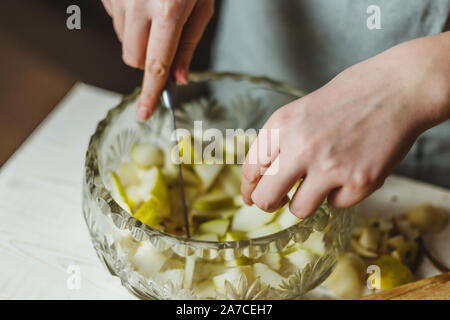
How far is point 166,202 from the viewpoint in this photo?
0.63 m

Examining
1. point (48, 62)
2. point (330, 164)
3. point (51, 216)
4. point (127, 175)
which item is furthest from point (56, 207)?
point (48, 62)

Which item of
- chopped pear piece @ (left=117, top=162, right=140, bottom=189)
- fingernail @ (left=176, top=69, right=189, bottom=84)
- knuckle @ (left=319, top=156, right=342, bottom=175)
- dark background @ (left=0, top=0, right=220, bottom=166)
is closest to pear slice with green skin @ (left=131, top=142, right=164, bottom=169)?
chopped pear piece @ (left=117, top=162, right=140, bottom=189)

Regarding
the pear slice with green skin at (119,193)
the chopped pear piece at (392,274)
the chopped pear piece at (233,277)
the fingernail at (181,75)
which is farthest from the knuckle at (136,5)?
the chopped pear piece at (392,274)

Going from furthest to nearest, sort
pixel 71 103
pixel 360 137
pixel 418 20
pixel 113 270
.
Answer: pixel 71 103, pixel 418 20, pixel 113 270, pixel 360 137

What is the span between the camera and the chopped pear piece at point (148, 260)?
518 mm

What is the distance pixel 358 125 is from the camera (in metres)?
0.44

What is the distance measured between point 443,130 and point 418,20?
195mm

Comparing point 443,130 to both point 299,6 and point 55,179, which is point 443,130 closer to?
point 299,6

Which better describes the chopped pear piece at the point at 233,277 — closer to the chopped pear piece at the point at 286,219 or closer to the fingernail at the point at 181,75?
the chopped pear piece at the point at 286,219

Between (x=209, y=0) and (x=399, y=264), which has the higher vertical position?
(x=209, y=0)

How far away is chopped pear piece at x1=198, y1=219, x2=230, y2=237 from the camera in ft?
1.96

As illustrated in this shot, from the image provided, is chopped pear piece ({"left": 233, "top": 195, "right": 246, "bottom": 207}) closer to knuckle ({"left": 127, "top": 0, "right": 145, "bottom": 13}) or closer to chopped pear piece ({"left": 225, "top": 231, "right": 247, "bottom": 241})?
chopped pear piece ({"left": 225, "top": 231, "right": 247, "bottom": 241})

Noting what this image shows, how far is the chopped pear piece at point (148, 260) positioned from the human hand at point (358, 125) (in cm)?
15

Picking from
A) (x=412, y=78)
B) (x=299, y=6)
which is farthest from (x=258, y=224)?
(x=299, y=6)
